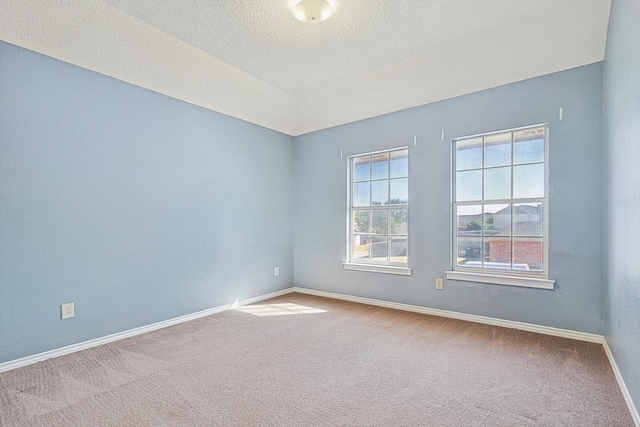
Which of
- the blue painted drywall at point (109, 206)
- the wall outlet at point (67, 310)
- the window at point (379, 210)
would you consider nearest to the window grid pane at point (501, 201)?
the window at point (379, 210)

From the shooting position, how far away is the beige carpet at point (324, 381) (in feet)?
5.69

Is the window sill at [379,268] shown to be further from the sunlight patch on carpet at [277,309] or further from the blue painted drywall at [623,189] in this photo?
the blue painted drywall at [623,189]

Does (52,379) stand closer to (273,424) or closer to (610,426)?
(273,424)

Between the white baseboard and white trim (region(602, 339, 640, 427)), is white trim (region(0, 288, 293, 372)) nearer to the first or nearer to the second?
the white baseboard

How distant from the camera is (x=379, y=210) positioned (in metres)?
4.12

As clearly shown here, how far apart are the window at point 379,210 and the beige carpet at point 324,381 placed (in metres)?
1.09

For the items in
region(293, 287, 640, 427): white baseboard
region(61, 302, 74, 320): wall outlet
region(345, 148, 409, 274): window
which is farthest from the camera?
region(345, 148, 409, 274): window

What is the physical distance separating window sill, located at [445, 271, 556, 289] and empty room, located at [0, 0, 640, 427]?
20 millimetres

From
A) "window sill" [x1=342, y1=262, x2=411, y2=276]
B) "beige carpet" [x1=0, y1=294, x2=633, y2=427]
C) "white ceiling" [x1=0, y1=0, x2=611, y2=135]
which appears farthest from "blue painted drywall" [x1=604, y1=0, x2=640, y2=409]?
"window sill" [x1=342, y1=262, x2=411, y2=276]

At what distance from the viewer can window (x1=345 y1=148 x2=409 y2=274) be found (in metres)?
3.89

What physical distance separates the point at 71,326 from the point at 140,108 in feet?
6.75

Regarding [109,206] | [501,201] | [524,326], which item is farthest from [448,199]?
[109,206]

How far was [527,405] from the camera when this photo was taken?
1824 millimetres

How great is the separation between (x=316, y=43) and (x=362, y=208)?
6.97 feet
